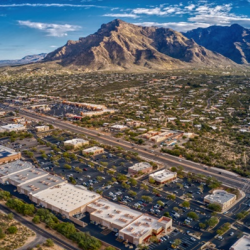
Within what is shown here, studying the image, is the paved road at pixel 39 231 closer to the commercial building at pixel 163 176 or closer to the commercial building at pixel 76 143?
the commercial building at pixel 163 176

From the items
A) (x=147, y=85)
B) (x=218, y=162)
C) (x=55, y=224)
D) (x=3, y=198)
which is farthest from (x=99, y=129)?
(x=147, y=85)

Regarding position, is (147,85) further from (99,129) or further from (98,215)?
(98,215)

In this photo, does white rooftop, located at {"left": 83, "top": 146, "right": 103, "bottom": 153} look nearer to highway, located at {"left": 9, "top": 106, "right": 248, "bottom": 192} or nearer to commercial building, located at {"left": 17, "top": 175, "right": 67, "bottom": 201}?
highway, located at {"left": 9, "top": 106, "right": 248, "bottom": 192}

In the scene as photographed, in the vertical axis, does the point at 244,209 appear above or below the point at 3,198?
below

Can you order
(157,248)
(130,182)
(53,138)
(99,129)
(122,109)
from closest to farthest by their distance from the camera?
(157,248) → (130,182) → (53,138) → (99,129) → (122,109)

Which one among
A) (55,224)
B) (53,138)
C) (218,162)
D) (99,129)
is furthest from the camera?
(99,129)

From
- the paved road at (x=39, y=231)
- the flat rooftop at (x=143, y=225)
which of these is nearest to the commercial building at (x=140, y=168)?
the flat rooftop at (x=143, y=225)
